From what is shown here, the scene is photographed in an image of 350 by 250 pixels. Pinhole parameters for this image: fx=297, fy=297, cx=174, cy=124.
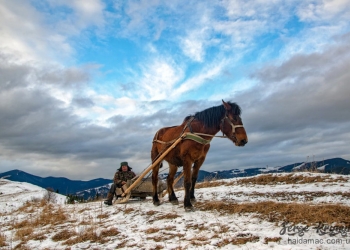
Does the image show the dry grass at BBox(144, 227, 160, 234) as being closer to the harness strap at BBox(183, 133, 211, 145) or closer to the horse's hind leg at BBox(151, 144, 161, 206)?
the harness strap at BBox(183, 133, 211, 145)

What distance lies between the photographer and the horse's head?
7477mm

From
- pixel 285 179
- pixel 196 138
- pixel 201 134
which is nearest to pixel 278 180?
pixel 285 179

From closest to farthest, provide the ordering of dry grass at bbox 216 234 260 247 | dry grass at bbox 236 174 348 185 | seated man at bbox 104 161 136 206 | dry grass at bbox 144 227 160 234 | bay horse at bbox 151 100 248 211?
dry grass at bbox 216 234 260 247 < dry grass at bbox 144 227 160 234 < bay horse at bbox 151 100 248 211 < seated man at bbox 104 161 136 206 < dry grass at bbox 236 174 348 185

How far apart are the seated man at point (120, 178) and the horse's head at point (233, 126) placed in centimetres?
471

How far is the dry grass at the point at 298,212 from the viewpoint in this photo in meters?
5.20

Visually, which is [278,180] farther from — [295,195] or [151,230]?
[151,230]

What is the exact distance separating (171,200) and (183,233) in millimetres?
3274

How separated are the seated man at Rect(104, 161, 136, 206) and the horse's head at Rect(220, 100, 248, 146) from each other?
4706 millimetres

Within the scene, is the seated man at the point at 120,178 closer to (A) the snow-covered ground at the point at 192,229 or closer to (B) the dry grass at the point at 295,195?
(A) the snow-covered ground at the point at 192,229

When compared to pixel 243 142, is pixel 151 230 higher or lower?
lower

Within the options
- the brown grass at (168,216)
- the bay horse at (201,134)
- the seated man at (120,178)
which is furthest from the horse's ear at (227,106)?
the seated man at (120,178)

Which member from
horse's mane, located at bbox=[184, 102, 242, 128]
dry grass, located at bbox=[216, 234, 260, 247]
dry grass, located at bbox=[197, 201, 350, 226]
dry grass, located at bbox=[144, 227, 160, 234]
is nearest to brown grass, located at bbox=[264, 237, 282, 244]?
dry grass, located at bbox=[216, 234, 260, 247]

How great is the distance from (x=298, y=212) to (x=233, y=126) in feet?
8.67

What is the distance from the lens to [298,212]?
571 centimetres
